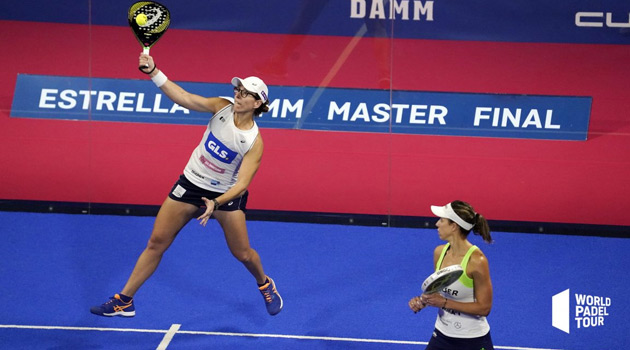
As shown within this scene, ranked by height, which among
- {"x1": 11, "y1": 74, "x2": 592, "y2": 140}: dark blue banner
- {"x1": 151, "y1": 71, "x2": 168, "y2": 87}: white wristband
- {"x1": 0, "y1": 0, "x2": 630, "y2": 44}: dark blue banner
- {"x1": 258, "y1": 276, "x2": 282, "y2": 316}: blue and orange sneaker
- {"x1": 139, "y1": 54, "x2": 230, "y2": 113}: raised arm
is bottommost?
{"x1": 258, "y1": 276, "x2": 282, "y2": 316}: blue and orange sneaker

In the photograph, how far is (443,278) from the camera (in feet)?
19.7

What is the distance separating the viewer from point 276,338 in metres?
8.48

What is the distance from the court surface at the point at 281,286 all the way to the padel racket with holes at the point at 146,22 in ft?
8.88

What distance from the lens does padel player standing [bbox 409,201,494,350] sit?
632 centimetres

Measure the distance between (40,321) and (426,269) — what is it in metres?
4.22

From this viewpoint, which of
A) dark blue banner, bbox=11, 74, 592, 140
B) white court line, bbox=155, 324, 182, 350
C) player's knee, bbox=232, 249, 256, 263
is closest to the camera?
white court line, bbox=155, 324, 182, 350

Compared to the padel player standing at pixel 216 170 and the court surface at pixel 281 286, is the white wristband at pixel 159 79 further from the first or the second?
the court surface at pixel 281 286

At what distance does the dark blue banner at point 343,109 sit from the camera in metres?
11.5

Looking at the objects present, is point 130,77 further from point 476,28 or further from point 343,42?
point 476,28

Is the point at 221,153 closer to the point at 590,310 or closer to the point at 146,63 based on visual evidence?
the point at 146,63

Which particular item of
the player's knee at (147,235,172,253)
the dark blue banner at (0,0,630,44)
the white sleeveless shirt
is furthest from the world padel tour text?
the player's knee at (147,235,172,253)

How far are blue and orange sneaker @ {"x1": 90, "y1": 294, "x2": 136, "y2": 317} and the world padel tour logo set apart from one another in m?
4.09

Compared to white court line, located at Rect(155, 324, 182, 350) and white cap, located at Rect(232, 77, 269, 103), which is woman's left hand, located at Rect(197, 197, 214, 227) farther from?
white court line, located at Rect(155, 324, 182, 350)

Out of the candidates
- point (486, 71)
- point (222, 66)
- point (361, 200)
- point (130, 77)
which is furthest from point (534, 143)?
point (130, 77)
